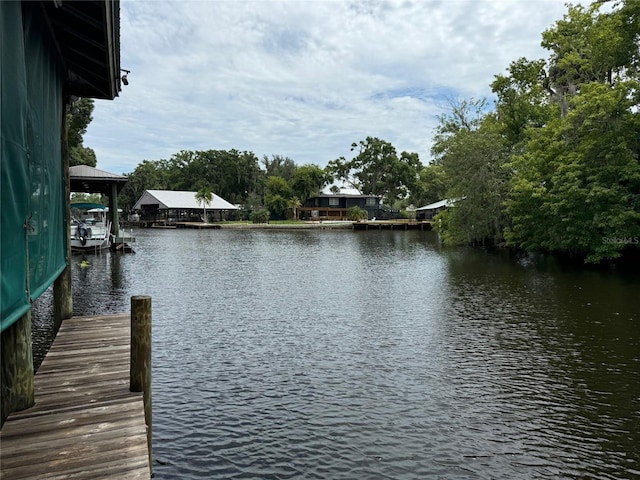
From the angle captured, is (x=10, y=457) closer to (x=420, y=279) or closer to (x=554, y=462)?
(x=554, y=462)

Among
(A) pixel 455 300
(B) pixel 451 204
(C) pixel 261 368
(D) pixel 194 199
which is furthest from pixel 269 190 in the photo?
(C) pixel 261 368

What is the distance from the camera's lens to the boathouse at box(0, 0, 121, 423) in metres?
3.56

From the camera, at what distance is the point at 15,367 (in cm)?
472

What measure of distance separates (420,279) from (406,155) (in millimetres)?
68868

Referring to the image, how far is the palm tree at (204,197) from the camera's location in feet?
244

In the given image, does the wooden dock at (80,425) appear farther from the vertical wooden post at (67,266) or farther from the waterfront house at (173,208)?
the waterfront house at (173,208)

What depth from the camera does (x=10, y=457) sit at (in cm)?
386

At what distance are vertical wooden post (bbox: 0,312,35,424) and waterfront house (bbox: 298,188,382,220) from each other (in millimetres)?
75968

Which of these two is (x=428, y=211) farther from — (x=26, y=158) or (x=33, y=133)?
(x=26, y=158)

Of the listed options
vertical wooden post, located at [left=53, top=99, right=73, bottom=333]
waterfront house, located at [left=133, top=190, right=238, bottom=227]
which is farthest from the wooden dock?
waterfront house, located at [left=133, top=190, right=238, bottom=227]

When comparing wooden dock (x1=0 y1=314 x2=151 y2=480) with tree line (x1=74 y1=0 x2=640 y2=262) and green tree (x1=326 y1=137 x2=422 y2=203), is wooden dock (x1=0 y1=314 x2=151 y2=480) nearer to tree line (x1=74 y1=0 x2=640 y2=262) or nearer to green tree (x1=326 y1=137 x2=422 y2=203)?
tree line (x1=74 y1=0 x2=640 y2=262)

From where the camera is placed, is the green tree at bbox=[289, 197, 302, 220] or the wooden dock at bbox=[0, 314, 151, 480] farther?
the green tree at bbox=[289, 197, 302, 220]

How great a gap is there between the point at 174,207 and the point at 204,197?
4.99 metres

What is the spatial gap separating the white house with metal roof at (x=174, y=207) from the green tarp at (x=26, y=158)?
2759 inches
